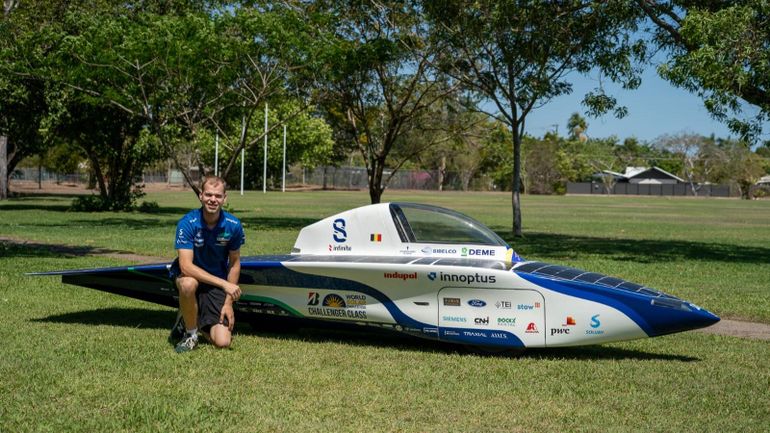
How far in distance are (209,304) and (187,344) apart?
18.3 inches

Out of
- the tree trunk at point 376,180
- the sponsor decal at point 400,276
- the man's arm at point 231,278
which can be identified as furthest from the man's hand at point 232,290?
the tree trunk at point 376,180

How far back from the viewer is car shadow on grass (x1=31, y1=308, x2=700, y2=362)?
29.1 feet

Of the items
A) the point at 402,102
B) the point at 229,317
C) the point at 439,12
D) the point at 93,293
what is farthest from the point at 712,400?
the point at 402,102

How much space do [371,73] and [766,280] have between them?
1662 centimetres

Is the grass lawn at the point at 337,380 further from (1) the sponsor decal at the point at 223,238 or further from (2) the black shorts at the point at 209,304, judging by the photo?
(1) the sponsor decal at the point at 223,238

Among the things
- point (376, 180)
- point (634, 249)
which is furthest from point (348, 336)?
point (376, 180)

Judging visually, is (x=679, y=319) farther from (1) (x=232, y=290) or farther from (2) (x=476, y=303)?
(1) (x=232, y=290)

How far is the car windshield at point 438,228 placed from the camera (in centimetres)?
936

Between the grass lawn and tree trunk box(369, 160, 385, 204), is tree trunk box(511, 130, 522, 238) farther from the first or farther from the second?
the grass lawn

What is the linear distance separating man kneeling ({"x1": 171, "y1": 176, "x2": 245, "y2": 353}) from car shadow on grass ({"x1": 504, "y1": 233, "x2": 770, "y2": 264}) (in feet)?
38.4

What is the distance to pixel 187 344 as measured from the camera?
8.51m

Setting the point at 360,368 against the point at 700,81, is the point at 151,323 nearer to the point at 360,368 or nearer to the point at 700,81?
the point at 360,368

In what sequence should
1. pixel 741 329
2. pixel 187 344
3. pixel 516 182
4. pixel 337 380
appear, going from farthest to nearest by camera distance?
1. pixel 516 182
2. pixel 741 329
3. pixel 187 344
4. pixel 337 380

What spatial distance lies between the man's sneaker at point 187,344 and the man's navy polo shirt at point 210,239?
0.68 metres
